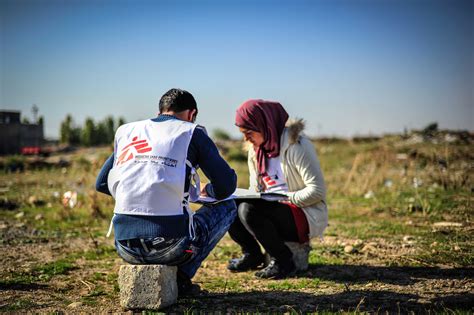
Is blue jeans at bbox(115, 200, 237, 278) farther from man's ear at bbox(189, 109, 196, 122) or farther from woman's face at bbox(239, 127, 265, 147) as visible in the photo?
woman's face at bbox(239, 127, 265, 147)

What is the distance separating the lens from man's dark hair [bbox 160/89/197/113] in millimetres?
3191

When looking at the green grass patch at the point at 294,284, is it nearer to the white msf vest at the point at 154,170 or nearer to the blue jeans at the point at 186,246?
the blue jeans at the point at 186,246

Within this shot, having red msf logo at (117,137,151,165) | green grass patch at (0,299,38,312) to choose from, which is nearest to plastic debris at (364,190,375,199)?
red msf logo at (117,137,151,165)

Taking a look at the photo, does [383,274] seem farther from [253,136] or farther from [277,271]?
[253,136]

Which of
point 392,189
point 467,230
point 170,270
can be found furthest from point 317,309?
point 392,189

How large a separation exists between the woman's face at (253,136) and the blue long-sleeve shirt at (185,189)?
116 cm

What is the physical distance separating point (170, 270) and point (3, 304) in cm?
136

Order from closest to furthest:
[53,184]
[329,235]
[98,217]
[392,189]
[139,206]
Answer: [139,206] < [329,235] < [98,217] < [392,189] < [53,184]

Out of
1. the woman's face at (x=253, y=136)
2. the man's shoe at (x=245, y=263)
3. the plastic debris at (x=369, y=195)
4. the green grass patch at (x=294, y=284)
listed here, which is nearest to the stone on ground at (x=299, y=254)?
the green grass patch at (x=294, y=284)

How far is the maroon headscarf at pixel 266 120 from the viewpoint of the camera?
430cm

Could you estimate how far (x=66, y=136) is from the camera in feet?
82.2

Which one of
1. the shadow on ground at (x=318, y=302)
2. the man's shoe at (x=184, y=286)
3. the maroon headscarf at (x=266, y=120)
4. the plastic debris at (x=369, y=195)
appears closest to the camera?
the shadow on ground at (x=318, y=302)

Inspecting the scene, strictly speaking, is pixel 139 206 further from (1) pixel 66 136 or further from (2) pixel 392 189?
(1) pixel 66 136

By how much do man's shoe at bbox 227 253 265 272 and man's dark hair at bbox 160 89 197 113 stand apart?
1.95 metres
